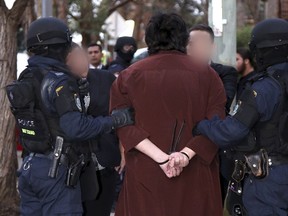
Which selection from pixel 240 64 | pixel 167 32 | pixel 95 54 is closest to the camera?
pixel 167 32

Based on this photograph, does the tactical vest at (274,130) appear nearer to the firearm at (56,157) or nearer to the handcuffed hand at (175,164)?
the handcuffed hand at (175,164)

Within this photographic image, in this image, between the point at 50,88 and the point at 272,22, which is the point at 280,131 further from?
the point at 50,88

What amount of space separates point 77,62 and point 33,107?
0.51 meters

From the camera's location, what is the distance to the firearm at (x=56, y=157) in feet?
13.7

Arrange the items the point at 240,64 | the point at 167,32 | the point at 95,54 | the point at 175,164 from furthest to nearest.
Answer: the point at 95,54 → the point at 240,64 → the point at 167,32 → the point at 175,164

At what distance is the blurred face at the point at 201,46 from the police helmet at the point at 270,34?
0.54m

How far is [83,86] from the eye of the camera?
14.3 ft

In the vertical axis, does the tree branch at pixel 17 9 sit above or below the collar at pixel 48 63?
above

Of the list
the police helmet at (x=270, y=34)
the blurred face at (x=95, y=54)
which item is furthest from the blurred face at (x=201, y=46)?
the blurred face at (x=95, y=54)

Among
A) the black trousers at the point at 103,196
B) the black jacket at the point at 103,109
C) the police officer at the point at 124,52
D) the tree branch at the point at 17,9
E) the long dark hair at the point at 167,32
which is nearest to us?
the long dark hair at the point at 167,32

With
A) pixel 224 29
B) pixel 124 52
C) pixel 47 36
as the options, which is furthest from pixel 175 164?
pixel 124 52

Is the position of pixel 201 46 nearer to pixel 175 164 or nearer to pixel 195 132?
pixel 195 132

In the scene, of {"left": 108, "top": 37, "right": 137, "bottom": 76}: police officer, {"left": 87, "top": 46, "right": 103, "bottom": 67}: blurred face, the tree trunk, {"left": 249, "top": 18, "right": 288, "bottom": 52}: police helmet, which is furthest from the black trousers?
{"left": 87, "top": 46, "right": 103, "bottom": 67}: blurred face

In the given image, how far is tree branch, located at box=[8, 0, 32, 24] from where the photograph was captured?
656 centimetres
